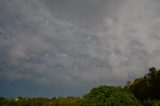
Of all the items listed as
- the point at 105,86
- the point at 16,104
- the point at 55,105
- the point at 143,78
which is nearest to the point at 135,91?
the point at 143,78

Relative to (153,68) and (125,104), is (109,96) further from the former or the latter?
(153,68)

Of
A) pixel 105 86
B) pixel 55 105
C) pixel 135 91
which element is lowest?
pixel 105 86

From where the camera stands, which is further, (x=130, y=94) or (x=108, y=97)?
(x=130, y=94)

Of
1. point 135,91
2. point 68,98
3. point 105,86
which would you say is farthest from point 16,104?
point 105,86

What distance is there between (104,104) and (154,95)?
21.4 m

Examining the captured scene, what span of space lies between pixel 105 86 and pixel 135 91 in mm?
22682

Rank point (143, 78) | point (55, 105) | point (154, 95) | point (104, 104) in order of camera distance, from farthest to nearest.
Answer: point (55, 105)
point (143, 78)
point (154, 95)
point (104, 104)

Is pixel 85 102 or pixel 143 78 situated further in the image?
pixel 143 78

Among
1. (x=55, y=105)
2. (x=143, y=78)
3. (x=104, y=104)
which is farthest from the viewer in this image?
(x=55, y=105)

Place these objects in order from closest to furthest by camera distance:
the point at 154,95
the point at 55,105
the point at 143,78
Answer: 1. the point at 154,95
2. the point at 143,78
3. the point at 55,105

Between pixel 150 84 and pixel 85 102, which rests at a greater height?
pixel 150 84

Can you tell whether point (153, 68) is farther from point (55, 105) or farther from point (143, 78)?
point (55, 105)

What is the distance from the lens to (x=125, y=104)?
2572cm

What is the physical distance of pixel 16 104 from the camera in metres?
132
